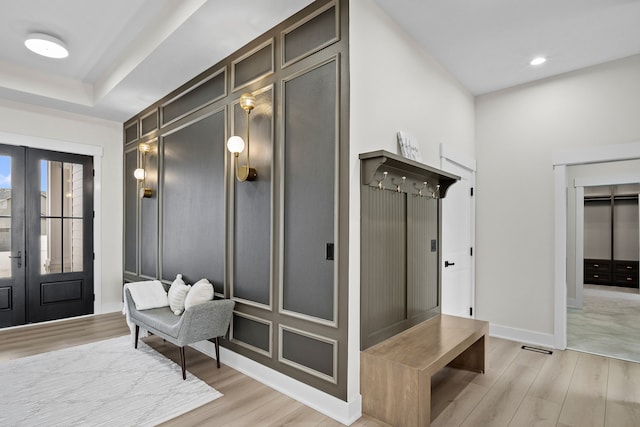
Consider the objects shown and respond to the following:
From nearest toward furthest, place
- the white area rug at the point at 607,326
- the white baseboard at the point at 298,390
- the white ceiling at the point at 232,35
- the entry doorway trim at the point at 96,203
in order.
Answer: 1. the white baseboard at the point at 298,390
2. the white ceiling at the point at 232,35
3. the white area rug at the point at 607,326
4. the entry doorway trim at the point at 96,203

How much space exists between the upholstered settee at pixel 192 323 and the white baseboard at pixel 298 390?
0.64ft

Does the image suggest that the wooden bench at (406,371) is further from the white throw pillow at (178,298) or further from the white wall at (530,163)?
the white throw pillow at (178,298)

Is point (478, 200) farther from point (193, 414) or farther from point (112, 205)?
point (112, 205)

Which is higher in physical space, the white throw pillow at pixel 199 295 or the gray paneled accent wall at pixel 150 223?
the gray paneled accent wall at pixel 150 223

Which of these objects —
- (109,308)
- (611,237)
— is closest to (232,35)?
(109,308)

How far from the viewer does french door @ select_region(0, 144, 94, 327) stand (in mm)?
4434

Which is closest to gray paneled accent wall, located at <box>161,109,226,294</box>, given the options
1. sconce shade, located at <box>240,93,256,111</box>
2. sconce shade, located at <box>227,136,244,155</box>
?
sconce shade, located at <box>227,136,244,155</box>

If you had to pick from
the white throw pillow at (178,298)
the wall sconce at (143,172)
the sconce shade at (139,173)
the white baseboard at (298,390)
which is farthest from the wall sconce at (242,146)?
the sconce shade at (139,173)

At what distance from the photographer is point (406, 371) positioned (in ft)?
7.04

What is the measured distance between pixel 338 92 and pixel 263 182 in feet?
3.40

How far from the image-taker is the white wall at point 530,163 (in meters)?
3.54

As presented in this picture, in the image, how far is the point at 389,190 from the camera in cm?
273

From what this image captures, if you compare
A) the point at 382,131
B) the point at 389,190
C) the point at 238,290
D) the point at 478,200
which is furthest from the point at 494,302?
the point at 238,290

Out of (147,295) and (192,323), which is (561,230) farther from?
(147,295)
